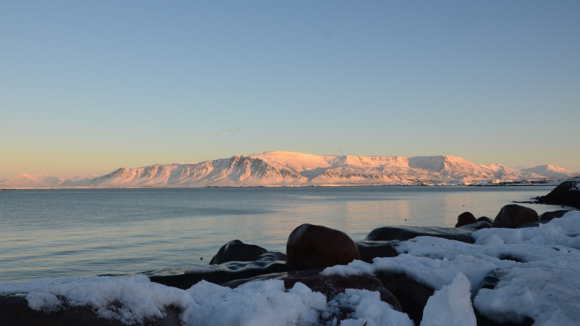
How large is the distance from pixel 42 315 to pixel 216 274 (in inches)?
191

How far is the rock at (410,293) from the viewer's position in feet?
17.9

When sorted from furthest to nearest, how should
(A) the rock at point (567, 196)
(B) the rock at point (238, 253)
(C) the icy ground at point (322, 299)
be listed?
(A) the rock at point (567, 196) < (B) the rock at point (238, 253) < (C) the icy ground at point (322, 299)

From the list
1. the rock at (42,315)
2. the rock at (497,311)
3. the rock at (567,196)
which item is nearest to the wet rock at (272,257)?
the rock at (497,311)

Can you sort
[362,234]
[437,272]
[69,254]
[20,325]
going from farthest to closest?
[362,234] → [69,254] → [437,272] → [20,325]

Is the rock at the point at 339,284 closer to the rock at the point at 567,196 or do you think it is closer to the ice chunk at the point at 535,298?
the ice chunk at the point at 535,298

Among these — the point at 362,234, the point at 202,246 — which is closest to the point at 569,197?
the point at 362,234

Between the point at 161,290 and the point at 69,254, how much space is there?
15357mm

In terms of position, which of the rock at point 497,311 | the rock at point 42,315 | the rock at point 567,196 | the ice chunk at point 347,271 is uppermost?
the rock at point 42,315

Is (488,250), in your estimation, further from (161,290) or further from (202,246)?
(202,246)

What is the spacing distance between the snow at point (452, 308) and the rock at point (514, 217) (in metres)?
13.2

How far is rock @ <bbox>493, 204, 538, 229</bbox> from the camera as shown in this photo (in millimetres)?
15758

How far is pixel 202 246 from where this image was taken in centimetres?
1909

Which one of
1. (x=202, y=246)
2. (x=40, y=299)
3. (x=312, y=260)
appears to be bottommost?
(x=202, y=246)

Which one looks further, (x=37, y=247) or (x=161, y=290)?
(x=37, y=247)
